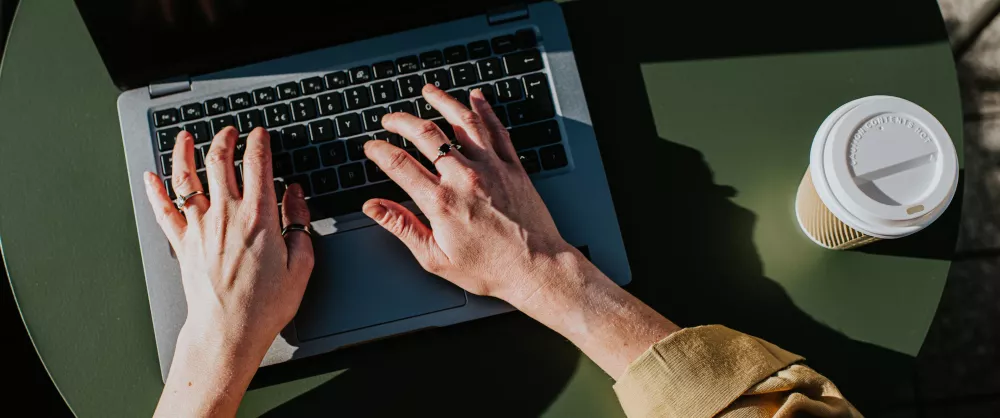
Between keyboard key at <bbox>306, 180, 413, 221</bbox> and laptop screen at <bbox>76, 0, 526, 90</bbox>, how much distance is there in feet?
0.55

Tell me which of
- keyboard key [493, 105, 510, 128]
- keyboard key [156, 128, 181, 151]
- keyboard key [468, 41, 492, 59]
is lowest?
keyboard key [493, 105, 510, 128]

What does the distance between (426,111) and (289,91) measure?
0.49ft

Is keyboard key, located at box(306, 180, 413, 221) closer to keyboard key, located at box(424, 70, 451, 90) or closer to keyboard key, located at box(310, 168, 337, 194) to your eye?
keyboard key, located at box(310, 168, 337, 194)

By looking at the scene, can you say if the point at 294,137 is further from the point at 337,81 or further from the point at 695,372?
the point at 695,372

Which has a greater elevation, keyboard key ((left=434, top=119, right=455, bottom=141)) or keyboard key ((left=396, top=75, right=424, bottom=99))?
keyboard key ((left=396, top=75, right=424, bottom=99))

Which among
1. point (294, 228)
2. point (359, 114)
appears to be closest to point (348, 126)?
point (359, 114)

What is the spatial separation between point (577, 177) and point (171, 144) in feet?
1.44

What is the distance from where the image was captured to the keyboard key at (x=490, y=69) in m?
0.79

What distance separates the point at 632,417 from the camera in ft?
2.29

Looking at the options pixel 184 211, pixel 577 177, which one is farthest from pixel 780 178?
pixel 184 211

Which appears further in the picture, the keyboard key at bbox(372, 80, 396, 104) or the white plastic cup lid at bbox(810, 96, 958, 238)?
the keyboard key at bbox(372, 80, 396, 104)

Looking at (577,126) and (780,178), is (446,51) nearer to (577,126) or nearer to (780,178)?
(577,126)

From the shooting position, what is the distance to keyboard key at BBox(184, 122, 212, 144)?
2.65 feet

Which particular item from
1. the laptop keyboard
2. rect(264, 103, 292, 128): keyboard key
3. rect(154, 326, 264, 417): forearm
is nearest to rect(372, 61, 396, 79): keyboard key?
the laptop keyboard
